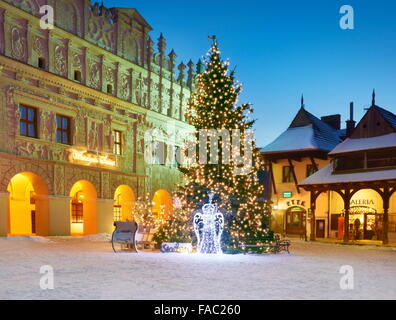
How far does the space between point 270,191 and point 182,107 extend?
8952 mm

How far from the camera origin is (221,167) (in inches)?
662

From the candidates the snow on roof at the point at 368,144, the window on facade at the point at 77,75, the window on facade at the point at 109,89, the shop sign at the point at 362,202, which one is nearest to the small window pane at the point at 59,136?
the window on facade at the point at 77,75

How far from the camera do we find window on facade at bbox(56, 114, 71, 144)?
22453 mm

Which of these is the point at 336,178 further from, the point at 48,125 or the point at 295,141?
the point at 48,125

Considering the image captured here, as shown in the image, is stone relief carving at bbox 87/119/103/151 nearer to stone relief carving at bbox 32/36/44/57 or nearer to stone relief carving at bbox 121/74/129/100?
stone relief carving at bbox 121/74/129/100

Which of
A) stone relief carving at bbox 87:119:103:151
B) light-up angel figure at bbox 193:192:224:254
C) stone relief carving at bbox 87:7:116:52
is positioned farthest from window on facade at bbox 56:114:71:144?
light-up angel figure at bbox 193:192:224:254

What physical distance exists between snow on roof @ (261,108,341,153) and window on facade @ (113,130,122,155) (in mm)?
10022

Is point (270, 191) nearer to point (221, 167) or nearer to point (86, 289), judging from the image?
point (221, 167)

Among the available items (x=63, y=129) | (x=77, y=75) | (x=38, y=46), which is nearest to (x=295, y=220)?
(x=63, y=129)

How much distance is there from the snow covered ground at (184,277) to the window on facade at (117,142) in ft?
39.8

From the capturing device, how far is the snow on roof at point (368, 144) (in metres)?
23.5

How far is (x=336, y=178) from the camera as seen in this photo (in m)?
24.8

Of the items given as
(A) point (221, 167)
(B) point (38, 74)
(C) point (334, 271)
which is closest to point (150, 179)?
(B) point (38, 74)

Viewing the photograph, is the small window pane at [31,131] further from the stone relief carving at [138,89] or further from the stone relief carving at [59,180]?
the stone relief carving at [138,89]
